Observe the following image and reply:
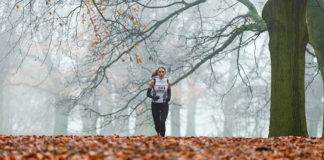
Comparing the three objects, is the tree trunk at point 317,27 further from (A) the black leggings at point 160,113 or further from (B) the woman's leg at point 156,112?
(B) the woman's leg at point 156,112

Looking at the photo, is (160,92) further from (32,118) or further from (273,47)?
(32,118)

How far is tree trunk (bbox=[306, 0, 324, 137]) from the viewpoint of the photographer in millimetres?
11750

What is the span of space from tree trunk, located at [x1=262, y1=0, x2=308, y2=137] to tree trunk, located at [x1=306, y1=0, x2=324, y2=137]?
1.46 metres

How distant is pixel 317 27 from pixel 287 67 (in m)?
2.35

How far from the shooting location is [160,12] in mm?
31812

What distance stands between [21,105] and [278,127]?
35.7 m

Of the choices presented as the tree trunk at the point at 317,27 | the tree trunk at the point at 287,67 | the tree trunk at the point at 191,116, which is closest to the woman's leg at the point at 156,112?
the tree trunk at the point at 287,67

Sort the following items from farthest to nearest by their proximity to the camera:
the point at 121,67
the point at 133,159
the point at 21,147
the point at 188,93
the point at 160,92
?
the point at 188,93 → the point at 121,67 → the point at 160,92 → the point at 21,147 → the point at 133,159

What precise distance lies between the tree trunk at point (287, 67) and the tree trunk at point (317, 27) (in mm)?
1461

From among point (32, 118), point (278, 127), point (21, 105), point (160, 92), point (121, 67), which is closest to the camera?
point (160, 92)

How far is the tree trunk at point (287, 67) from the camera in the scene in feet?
32.7

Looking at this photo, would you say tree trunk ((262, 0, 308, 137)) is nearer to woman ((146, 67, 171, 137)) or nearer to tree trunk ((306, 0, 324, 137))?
tree trunk ((306, 0, 324, 137))

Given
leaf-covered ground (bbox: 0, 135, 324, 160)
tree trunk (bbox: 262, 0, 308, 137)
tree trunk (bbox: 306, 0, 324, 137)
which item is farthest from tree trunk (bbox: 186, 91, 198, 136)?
leaf-covered ground (bbox: 0, 135, 324, 160)

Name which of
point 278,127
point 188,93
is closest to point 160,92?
point 278,127
